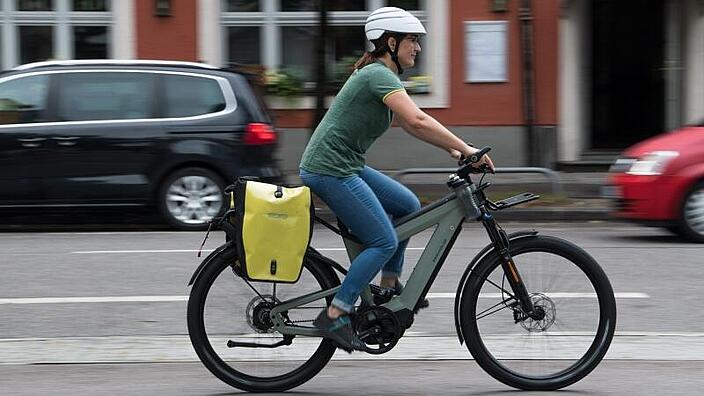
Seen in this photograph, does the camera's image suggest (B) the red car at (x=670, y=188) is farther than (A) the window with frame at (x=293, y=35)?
No

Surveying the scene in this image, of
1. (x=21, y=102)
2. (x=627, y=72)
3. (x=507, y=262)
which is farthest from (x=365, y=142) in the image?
(x=627, y=72)

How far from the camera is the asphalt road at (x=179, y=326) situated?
5.67m

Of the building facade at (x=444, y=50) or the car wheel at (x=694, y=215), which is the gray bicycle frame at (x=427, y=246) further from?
the building facade at (x=444, y=50)

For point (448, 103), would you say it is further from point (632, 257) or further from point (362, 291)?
point (362, 291)

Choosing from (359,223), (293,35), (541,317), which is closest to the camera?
(359,223)

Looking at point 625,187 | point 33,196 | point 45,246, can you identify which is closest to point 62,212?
point 33,196

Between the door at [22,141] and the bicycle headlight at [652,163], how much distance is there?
5.66 meters

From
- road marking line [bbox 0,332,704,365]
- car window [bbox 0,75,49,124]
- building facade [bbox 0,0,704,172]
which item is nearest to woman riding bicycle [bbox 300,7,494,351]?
road marking line [bbox 0,332,704,365]

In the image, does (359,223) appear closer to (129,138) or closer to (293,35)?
(129,138)

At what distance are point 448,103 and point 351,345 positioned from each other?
42.1ft

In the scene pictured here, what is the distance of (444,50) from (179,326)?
37.3ft

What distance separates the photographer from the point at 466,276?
17.7ft

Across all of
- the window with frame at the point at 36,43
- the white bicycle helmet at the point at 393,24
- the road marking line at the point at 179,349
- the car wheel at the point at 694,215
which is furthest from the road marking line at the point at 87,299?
the window with frame at the point at 36,43

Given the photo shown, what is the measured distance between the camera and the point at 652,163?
10945 mm
